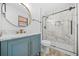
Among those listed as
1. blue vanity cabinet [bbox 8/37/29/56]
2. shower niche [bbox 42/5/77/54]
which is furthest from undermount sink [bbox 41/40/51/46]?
blue vanity cabinet [bbox 8/37/29/56]

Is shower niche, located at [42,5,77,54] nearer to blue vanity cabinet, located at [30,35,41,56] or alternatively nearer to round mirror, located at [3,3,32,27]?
blue vanity cabinet, located at [30,35,41,56]

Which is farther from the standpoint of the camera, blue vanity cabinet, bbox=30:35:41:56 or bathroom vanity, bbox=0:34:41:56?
blue vanity cabinet, bbox=30:35:41:56

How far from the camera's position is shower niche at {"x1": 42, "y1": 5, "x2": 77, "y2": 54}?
120 centimetres

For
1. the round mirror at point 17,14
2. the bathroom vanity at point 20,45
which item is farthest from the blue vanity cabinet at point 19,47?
the round mirror at point 17,14

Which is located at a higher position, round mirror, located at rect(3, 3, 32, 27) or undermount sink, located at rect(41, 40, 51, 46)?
round mirror, located at rect(3, 3, 32, 27)

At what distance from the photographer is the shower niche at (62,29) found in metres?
1.20

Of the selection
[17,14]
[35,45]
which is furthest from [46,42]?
[17,14]

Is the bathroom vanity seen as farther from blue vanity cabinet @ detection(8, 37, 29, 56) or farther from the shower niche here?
the shower niche

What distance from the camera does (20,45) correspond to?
123 cm

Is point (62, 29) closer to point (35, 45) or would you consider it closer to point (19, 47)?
point (35, 45)

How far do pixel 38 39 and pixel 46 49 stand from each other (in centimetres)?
14

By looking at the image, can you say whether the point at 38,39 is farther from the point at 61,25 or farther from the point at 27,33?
the point at 61,25

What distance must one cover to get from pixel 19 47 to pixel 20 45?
0.08ft

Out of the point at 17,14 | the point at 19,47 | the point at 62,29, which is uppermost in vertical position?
the point at 17,14
